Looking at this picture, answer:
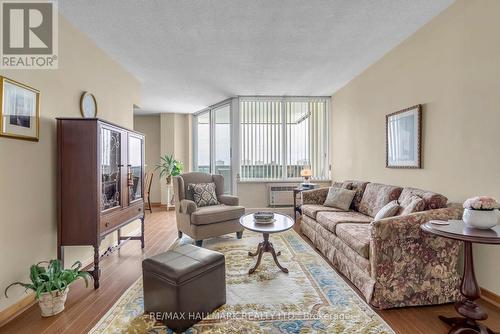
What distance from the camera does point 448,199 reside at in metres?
2.59

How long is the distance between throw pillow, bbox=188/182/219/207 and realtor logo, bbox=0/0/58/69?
89.8 inches

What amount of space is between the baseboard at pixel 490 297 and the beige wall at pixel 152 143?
6.84 meters

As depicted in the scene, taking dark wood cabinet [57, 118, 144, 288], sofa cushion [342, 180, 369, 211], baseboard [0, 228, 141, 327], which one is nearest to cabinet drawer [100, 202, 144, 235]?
dark wood cabinet [57, 118, 144, 288]

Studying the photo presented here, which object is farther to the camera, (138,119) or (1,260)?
(138,119)

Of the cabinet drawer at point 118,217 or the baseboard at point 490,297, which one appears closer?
the baseboard at point 490,297

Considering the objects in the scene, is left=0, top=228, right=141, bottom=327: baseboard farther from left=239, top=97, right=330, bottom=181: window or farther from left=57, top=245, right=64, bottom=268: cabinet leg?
left=239, top=97, right=330, bottom=181: window

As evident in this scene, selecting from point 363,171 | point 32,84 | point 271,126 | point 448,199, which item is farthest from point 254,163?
point 32,84

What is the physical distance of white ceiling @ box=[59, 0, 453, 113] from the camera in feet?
8.13

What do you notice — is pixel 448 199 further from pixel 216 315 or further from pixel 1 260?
pixel 1 260

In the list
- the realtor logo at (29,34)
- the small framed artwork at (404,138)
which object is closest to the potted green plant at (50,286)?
the realtor logo at (29,34)

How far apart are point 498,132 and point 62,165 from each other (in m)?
3.87

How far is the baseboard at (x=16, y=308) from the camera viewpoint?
6.43 ft

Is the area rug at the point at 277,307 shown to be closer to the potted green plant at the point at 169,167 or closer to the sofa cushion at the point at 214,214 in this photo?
the sofa cushion at the point at 214,214

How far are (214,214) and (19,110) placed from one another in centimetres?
234
